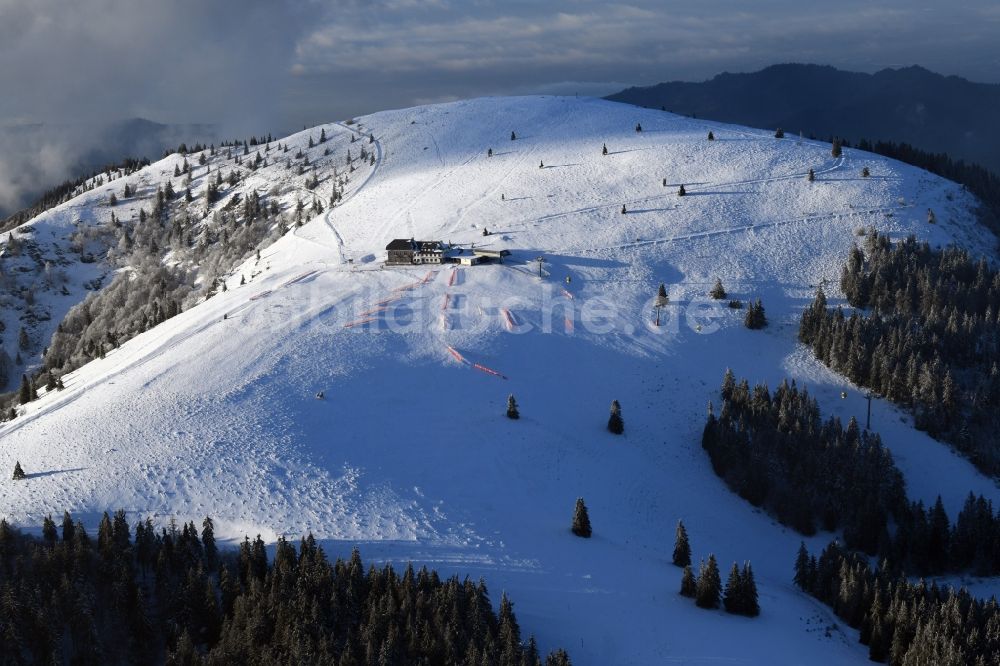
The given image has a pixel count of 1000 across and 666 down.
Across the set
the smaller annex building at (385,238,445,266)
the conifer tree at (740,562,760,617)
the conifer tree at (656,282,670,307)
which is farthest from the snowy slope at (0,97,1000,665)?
the smaller annex building at (385,238,445,266)

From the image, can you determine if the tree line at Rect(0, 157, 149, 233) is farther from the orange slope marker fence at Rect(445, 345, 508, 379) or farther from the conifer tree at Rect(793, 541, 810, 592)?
the conifer tree at Rect(793, 541, 810, 592)

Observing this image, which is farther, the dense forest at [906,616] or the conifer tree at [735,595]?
the conifer tree at [735,595]

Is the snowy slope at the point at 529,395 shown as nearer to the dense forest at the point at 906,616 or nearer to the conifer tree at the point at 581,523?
the conifer tree at the point at 581,523

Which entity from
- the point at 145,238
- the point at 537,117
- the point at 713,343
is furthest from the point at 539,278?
the point at 145,238

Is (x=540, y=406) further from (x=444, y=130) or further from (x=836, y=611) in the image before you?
(x=444, y=130)

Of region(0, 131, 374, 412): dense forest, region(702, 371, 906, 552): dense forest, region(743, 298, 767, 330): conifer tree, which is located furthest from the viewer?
region(0, 131, 374, 412): dense forest

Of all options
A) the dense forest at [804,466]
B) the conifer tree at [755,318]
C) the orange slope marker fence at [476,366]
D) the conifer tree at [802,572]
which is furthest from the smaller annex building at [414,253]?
the conifer tree at [802,572]
